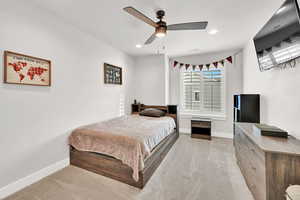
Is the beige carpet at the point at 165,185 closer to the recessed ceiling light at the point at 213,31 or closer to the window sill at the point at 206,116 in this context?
the window sill at the point at 206,116

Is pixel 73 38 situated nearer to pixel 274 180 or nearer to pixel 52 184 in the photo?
pixel 52 184

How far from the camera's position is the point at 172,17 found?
2.31 metres

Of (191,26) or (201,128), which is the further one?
(201,128)

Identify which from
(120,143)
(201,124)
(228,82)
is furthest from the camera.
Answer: (228,82)

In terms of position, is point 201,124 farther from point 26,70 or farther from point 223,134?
point 26,70

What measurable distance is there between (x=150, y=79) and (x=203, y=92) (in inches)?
72.0

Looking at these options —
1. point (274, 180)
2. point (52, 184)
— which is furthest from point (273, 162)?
point (52, 184)

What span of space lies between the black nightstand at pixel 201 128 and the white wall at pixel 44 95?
276cm

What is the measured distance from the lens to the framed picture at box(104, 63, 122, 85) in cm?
349

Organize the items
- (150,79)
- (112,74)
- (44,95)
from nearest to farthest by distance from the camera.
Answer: (44,95), (112,74), (150,79)

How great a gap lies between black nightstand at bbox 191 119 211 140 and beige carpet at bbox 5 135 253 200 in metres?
1.32

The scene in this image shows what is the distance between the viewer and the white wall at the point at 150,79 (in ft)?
14.7

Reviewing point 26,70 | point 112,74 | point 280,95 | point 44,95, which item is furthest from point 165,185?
Answer: point 112,74

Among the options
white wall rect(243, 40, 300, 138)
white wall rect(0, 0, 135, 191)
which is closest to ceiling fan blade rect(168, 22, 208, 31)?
white wall rect(243, 40, 300, 138)
